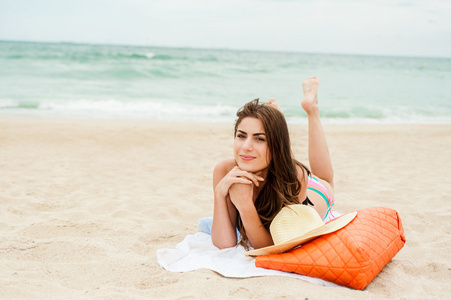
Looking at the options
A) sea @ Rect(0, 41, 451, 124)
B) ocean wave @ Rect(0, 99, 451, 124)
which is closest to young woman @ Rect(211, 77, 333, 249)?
sea @ Rect(0, 41, 451, 124)

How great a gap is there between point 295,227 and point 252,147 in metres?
0.64

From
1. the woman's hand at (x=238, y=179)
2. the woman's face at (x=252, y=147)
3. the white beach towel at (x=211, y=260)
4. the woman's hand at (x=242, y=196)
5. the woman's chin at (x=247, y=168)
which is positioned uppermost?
the woman's face at (x=252, y=147)

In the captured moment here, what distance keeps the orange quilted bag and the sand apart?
110mm

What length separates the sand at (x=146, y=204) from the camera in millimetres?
2459

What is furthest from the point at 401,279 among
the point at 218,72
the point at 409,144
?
the point at 218,72

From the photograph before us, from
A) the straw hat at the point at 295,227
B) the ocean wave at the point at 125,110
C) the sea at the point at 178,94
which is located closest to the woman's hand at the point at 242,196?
the straw hat at the point at 295,227

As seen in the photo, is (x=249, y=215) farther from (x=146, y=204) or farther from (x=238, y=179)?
(x=146, y=204)

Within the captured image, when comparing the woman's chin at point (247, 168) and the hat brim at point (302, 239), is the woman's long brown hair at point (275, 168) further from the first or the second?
the hat brim at point (302, 239)

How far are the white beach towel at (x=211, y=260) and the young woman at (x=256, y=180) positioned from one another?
105mm

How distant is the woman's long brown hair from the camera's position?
2828mm

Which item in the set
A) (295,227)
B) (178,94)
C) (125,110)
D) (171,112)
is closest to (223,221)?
(295,227)

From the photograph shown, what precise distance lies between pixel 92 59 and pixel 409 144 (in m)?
23.6

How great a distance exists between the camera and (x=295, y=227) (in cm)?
278

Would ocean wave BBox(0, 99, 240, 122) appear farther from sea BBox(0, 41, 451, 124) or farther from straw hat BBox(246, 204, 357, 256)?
straw hat BBox(246, 204, 357, 256)
